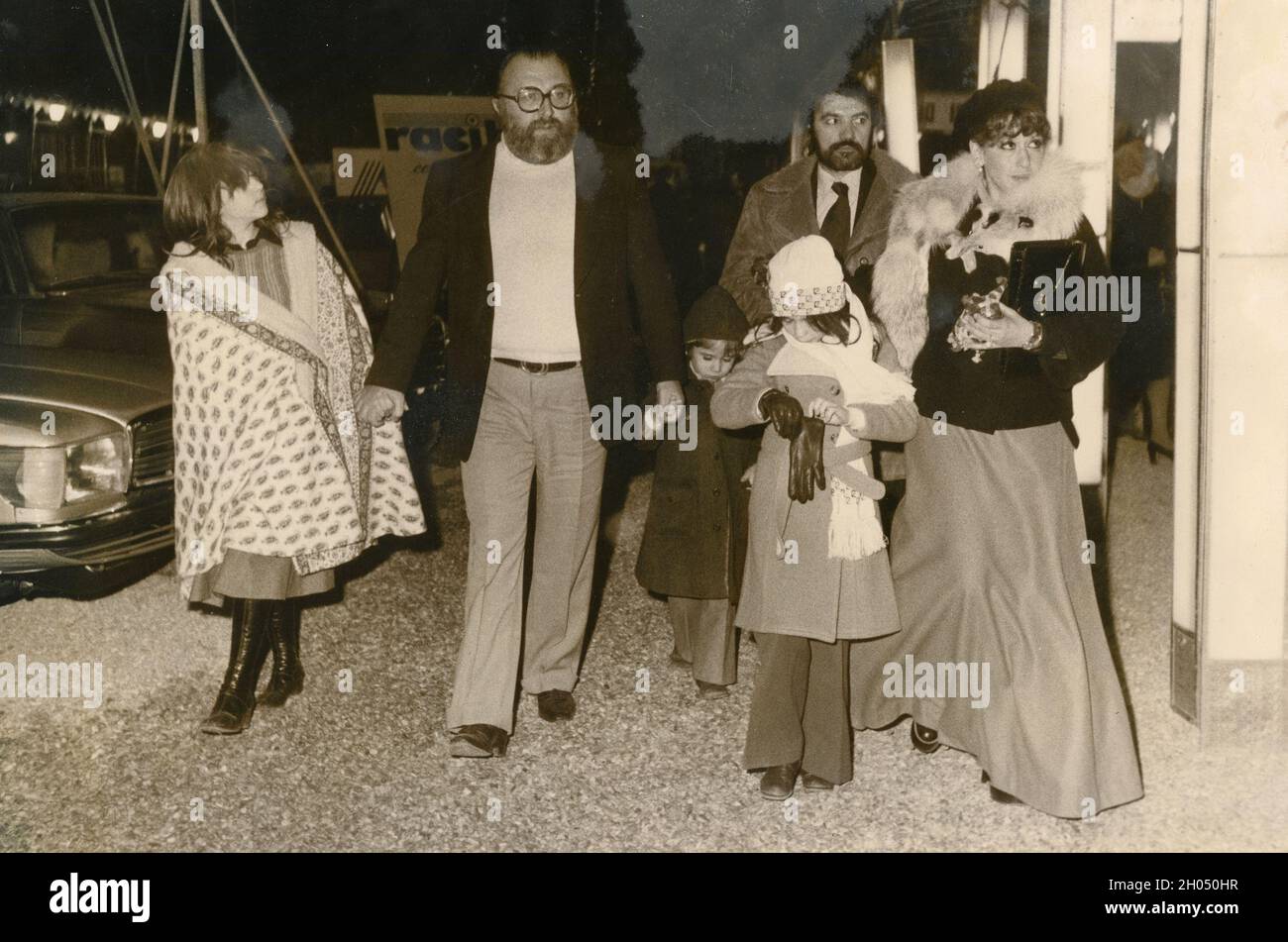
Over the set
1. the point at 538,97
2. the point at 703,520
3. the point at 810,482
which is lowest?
the point at 703,520

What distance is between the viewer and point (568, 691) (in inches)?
205

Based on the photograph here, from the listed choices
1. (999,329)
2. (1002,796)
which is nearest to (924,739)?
(1002,796)

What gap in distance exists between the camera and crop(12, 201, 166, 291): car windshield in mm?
6570

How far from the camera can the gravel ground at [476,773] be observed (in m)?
4.23

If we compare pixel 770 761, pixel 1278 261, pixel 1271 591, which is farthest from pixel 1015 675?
pixel 1278 261

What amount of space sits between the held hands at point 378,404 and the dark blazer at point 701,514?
1.11m

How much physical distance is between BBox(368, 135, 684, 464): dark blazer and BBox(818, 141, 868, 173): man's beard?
699 millimetres

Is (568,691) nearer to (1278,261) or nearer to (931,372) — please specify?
(931,372)

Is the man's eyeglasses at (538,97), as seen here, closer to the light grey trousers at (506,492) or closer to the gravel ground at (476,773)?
the light grey trousers at (506,492)

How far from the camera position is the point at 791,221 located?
16.2 feet

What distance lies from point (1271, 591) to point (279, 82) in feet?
29.3

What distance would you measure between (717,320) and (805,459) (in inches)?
39.2

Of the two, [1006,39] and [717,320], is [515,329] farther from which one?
[1006,39]

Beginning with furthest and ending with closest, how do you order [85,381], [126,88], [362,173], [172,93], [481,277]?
[362,173] < [126,88] < [172,93] < [85,381] < [481,277]
